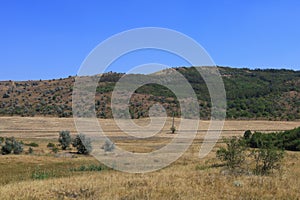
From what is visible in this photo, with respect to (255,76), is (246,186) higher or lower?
lower

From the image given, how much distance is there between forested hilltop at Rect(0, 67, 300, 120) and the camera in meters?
99.0

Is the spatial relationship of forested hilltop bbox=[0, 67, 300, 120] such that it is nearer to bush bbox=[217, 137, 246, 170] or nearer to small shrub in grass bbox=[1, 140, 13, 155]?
small shrub in grass bbox=[1, 140, 13, 155]

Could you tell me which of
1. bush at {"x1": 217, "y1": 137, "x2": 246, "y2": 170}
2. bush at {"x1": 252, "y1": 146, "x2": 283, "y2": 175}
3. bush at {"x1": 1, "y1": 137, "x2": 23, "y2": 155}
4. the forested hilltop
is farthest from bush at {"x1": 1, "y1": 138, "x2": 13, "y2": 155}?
the forested hilltop

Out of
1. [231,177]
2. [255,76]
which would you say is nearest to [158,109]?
[255,76]

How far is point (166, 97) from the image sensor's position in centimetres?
11544

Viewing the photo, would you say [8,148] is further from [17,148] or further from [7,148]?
[17,148]

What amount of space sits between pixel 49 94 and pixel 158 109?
4048 cm

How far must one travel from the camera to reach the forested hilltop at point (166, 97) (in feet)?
325

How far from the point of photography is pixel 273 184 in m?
14.9

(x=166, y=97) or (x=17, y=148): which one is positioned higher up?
(x=166, y=97)

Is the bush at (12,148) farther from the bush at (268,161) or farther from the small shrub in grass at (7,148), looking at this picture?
the bush at (268,161)

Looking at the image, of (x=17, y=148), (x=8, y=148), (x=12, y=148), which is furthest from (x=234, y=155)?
(x=12, y=148)

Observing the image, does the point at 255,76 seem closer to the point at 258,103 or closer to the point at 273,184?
the point at 258,103

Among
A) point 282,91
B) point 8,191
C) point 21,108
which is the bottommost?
point 8,191
